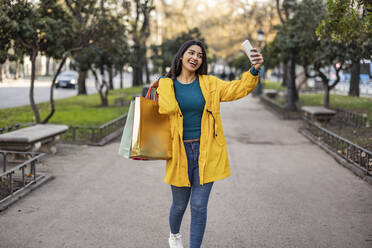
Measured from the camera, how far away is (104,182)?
6898 mm

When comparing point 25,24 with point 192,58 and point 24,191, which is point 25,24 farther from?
point 192,58

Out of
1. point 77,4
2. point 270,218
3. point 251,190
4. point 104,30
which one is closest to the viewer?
point 270,218

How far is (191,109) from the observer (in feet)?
11.8

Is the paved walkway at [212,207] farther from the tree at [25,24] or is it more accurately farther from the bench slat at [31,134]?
the tree at [25,24]

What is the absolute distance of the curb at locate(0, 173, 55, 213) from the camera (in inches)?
213

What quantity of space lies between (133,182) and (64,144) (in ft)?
12.7

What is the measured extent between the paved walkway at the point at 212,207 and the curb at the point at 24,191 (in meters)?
0.08

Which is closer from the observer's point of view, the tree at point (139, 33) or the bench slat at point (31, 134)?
the bench slat at point (31, 134)

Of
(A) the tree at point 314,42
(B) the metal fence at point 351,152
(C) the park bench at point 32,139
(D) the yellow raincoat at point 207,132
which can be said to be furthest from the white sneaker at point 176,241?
(A) the tree at point 314,42

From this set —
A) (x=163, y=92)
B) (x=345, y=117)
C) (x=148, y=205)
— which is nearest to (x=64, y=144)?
(x=148, y=205)

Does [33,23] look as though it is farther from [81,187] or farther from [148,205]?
[148,205]

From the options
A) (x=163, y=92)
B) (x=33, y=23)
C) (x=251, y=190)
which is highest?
(x=33, y=23)

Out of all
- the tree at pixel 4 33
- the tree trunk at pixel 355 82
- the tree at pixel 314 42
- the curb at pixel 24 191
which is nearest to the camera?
the curb at pixel 24 191

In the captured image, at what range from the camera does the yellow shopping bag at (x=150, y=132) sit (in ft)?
11.6
